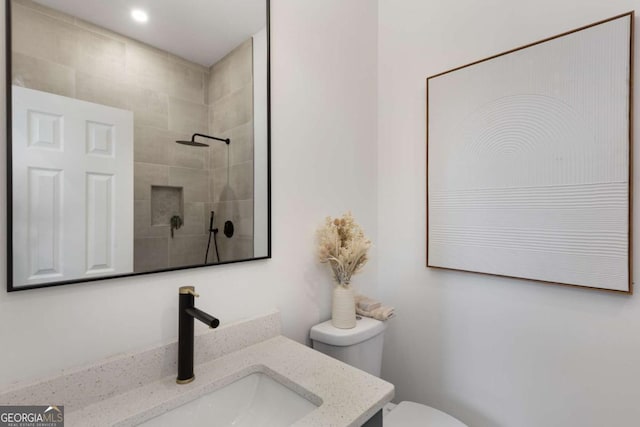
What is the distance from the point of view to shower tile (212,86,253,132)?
92 centimetres

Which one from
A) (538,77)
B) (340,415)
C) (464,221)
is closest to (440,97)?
(538,77)

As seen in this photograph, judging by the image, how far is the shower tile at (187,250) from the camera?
0.83m

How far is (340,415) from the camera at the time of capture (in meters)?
0.65

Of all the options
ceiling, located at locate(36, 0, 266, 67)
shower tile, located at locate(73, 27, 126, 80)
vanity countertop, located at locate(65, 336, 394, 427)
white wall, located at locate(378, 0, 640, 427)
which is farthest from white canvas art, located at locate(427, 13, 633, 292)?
shower tile, located at locate(73, 27, 126, 80)

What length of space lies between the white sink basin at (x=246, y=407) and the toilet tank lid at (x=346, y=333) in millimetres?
306

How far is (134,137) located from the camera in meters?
0.77

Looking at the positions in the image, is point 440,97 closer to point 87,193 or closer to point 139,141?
point 139,141

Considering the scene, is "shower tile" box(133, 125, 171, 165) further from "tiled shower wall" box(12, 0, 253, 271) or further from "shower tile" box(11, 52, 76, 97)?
"shower tile" box(11, 52, 76, 97)

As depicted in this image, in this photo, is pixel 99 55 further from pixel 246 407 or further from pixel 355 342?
pixel 355 342

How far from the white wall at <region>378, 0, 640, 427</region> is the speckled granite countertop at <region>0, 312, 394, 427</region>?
0.67 m

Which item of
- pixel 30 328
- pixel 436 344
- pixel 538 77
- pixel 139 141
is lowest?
pixel 436 344

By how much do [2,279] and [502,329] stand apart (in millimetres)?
1512

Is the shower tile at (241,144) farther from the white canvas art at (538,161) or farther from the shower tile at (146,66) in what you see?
the white canvas art at (538,161)

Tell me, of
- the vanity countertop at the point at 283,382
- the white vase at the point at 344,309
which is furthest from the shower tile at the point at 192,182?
the white vase at the point at 344,309
